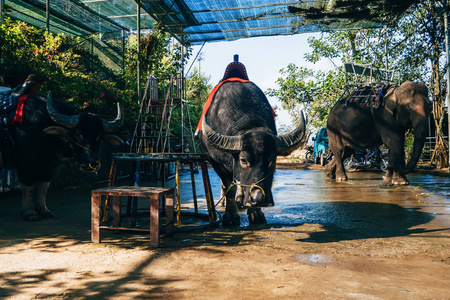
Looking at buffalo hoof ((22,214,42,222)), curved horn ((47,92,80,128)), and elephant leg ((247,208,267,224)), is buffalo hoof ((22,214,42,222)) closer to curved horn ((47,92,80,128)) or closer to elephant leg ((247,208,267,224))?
curved horn ((47,92,80,128))

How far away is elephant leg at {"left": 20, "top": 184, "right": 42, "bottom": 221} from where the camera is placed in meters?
5.06

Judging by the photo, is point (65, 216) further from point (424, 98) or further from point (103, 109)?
point (424, 98)

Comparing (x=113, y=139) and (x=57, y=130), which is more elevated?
(x=57, y=130)

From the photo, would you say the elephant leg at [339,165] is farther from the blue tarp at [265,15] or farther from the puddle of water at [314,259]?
the puddle of water at [314,259]

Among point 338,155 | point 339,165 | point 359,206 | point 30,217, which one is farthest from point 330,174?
point 30,217

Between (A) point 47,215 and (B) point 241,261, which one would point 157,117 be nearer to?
(A) point 47,215

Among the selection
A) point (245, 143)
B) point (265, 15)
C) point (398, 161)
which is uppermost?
point (265, 15)

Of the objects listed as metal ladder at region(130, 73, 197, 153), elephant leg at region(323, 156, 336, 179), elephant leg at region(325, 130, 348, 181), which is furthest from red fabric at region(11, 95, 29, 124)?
elephant leg at region(323, 156, 336, 179)

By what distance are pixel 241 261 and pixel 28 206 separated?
3418mm

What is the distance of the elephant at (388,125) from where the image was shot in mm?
7836

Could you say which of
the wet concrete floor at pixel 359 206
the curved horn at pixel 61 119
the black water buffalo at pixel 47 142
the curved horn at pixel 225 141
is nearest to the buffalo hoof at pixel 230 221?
the wet concrete floor at pixel 359 206

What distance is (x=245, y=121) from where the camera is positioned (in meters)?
4.78

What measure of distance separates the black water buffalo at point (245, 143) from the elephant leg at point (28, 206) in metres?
2.51

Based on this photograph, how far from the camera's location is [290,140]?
4316mm
